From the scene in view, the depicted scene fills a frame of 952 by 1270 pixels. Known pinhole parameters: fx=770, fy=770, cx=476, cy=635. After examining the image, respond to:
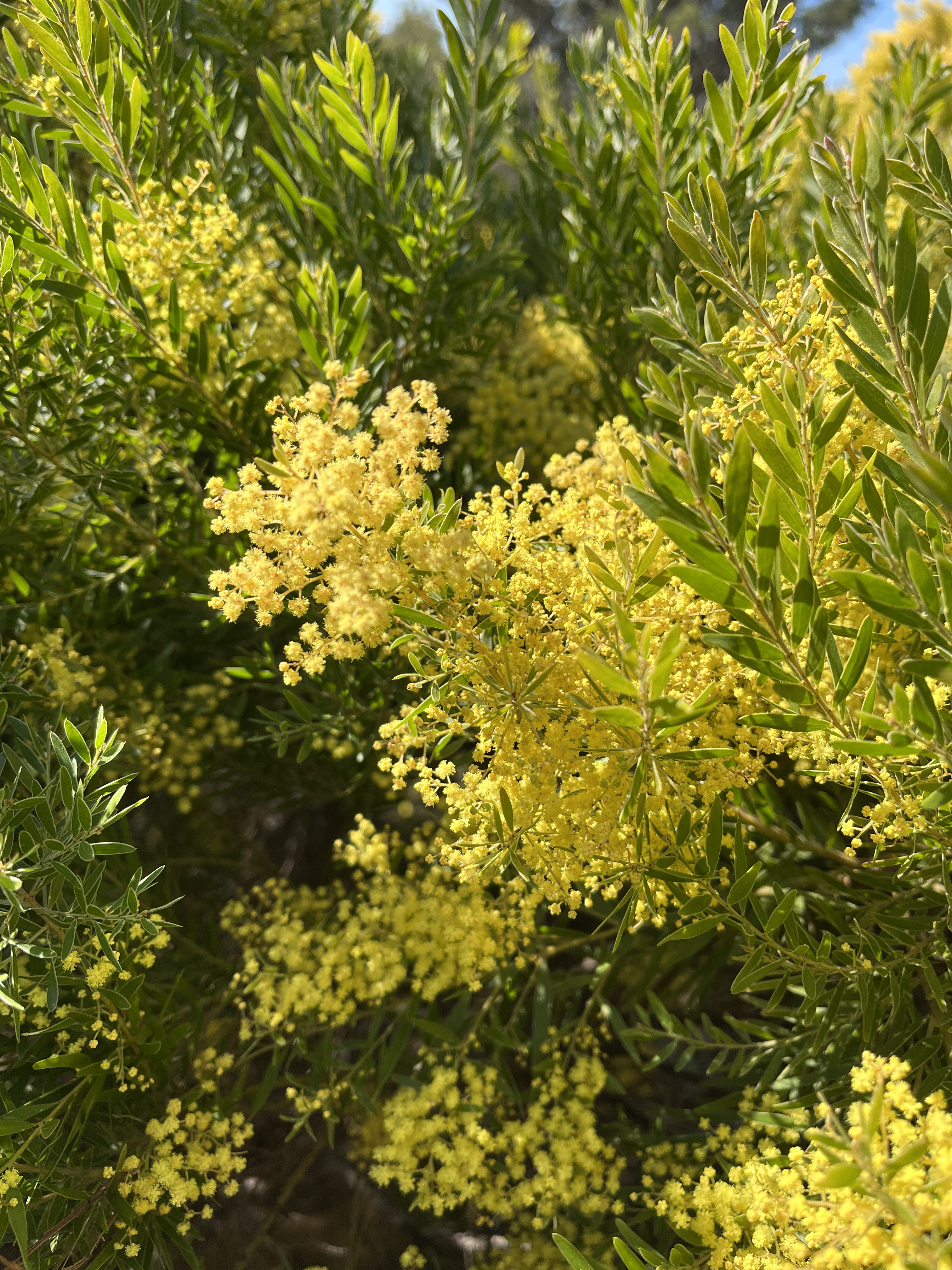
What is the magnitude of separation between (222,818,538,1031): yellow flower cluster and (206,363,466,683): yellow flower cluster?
73 centimetres

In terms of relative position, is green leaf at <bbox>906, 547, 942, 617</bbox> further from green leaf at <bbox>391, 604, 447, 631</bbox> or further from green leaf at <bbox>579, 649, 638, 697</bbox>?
green leaf at <bbox>391, 604, 447, 631</bbox>

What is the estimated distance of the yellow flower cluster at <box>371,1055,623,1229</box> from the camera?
4.87ft

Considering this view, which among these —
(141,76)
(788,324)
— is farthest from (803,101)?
(141,76)

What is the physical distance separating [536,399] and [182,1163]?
81.6 inches

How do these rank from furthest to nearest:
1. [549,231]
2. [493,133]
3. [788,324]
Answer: [549,231] → [493,133] → [788,324]

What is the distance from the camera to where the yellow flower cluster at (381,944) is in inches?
61.2

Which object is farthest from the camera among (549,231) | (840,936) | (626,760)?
(549,231)

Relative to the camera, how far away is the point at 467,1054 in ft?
6.48

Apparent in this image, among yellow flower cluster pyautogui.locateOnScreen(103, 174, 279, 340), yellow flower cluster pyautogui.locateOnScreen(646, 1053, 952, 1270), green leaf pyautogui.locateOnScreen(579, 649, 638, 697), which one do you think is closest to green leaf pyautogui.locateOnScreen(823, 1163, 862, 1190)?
yellow flower cluster pyautogui.locateOnScreen(646, 1053, 952, 1270)

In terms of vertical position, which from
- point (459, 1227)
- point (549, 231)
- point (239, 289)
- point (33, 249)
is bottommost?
point (459, 1227)

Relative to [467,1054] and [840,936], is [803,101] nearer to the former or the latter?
[840,936]

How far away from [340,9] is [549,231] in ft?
2.86

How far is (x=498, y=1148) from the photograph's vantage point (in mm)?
1528

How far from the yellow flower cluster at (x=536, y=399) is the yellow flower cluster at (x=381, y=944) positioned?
121cm
